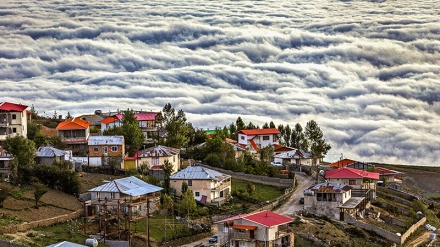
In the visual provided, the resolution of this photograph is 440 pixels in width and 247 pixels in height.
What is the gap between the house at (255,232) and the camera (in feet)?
143

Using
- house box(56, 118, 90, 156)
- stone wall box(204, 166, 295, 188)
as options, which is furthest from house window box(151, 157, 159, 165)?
house box(56, 118, 90, 156)

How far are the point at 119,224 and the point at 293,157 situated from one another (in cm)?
2672

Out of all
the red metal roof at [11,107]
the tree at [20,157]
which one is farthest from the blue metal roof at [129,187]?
the red metal roof at [11,107]

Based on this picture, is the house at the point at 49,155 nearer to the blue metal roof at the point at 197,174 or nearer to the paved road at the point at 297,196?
the blue metal roof at the point at 197,174

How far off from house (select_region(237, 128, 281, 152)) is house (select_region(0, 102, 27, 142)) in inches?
809

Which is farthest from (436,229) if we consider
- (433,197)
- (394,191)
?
(433,197)

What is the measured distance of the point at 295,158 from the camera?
68.9m

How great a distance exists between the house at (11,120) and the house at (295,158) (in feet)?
69.6

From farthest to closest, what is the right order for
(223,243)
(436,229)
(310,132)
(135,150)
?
(310,132) < (135,150) < (436,229) < (223,243)

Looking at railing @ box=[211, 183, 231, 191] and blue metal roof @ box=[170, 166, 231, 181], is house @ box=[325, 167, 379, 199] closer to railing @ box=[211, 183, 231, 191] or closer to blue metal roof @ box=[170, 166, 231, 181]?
railing @ box=[211, 183, 231, 191]

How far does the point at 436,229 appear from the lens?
179ft

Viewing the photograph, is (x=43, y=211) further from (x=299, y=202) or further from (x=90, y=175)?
(x=299, y=202)

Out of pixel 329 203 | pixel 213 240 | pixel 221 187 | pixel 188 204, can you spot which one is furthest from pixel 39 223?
pixel 329 203

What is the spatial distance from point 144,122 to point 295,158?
14.2 m
